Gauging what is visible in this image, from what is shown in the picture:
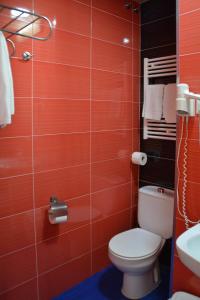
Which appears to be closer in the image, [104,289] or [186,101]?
[186,101]

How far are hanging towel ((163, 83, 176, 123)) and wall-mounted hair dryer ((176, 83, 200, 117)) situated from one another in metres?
0.70

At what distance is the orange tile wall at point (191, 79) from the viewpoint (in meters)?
1.59

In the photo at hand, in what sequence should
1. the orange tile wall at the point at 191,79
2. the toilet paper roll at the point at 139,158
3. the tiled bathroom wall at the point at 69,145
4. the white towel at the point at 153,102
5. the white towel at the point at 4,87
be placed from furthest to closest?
the toilet paper roll at the point at 139,158, the white towel at the point at 153,102, the tiled bathroom wall at the point at 69,145, the orange tile wall at the point at 191,79, the white towel at the point at 4,87

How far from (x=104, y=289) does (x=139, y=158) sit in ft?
3.90

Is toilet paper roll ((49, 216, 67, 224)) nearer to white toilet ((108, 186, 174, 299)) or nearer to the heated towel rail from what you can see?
white toilet ((108, 186, 174, 299))

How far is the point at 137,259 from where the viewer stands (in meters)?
2.00

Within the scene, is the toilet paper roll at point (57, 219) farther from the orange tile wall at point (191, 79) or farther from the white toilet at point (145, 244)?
the orange tile wall at point (191, 79)

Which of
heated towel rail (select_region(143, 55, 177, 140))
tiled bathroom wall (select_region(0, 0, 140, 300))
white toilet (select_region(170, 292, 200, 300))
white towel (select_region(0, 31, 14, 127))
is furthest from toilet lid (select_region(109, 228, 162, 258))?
white towel (select_region(0, 31, 14, 127))

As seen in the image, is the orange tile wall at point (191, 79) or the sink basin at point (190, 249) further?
the orange tile wall at point (191, 79)

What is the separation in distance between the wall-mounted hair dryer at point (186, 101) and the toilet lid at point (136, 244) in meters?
1.11

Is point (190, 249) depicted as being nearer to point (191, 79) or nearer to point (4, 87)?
point (191, 79)

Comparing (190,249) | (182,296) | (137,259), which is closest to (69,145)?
(137,259)

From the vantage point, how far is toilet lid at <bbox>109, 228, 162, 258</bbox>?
6.73 ft

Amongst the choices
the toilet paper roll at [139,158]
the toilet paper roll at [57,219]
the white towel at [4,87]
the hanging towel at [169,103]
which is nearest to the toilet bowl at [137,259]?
the toilet paper roll at [57,219]
